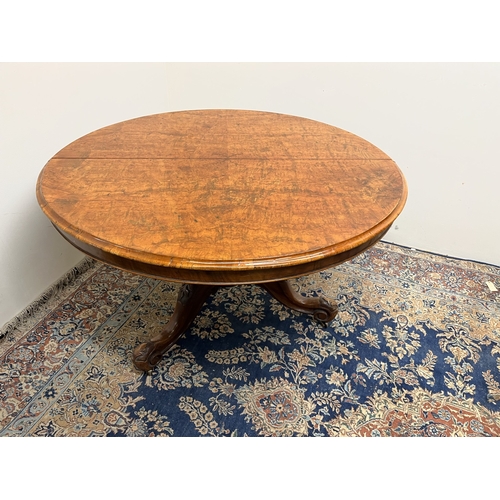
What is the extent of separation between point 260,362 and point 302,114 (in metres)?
1.20

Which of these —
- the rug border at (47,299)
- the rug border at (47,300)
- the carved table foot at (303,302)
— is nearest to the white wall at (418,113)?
the rug border at (47,299)

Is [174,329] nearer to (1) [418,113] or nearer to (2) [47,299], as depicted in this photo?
(2) [47,299]

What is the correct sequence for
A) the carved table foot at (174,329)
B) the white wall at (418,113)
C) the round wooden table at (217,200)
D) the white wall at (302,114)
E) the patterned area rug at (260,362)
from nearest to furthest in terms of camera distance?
the round wooden table at (217,200)
the patterned area rug at (260,362)
the carved table foot at (174,329)
the white wall at (302,114)
the white wall at (418,113)

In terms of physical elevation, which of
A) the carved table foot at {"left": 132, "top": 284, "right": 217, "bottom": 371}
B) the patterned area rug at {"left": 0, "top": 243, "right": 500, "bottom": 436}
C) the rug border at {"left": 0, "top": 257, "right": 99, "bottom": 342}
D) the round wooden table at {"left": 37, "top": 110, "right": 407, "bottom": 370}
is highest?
the round wooden table at {"left": 37, "top": 110, "right": 407, "bottom": 370}

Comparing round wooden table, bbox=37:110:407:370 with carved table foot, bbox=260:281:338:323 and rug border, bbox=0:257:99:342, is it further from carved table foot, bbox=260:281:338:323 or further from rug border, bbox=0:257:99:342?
rug border, bbox=0:257:99:342

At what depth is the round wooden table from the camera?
0.91m

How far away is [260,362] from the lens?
1.50 meters

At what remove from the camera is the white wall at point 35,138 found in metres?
1.46

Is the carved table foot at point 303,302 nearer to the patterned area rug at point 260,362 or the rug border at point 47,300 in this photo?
the patterned area rug at point 260,362

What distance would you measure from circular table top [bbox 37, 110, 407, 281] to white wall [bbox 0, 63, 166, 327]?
28 cm

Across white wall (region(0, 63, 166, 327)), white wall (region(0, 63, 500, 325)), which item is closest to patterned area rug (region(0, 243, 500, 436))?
white wall (region(0, 63, 166, 327))

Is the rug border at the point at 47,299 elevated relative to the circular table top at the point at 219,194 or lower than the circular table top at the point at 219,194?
lower

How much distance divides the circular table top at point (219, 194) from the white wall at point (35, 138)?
28 centimetres

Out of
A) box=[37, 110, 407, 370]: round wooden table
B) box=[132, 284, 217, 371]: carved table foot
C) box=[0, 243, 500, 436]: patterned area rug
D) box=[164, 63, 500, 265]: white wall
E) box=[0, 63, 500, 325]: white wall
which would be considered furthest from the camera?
box=[164, 63, 500, 265]: white wall
